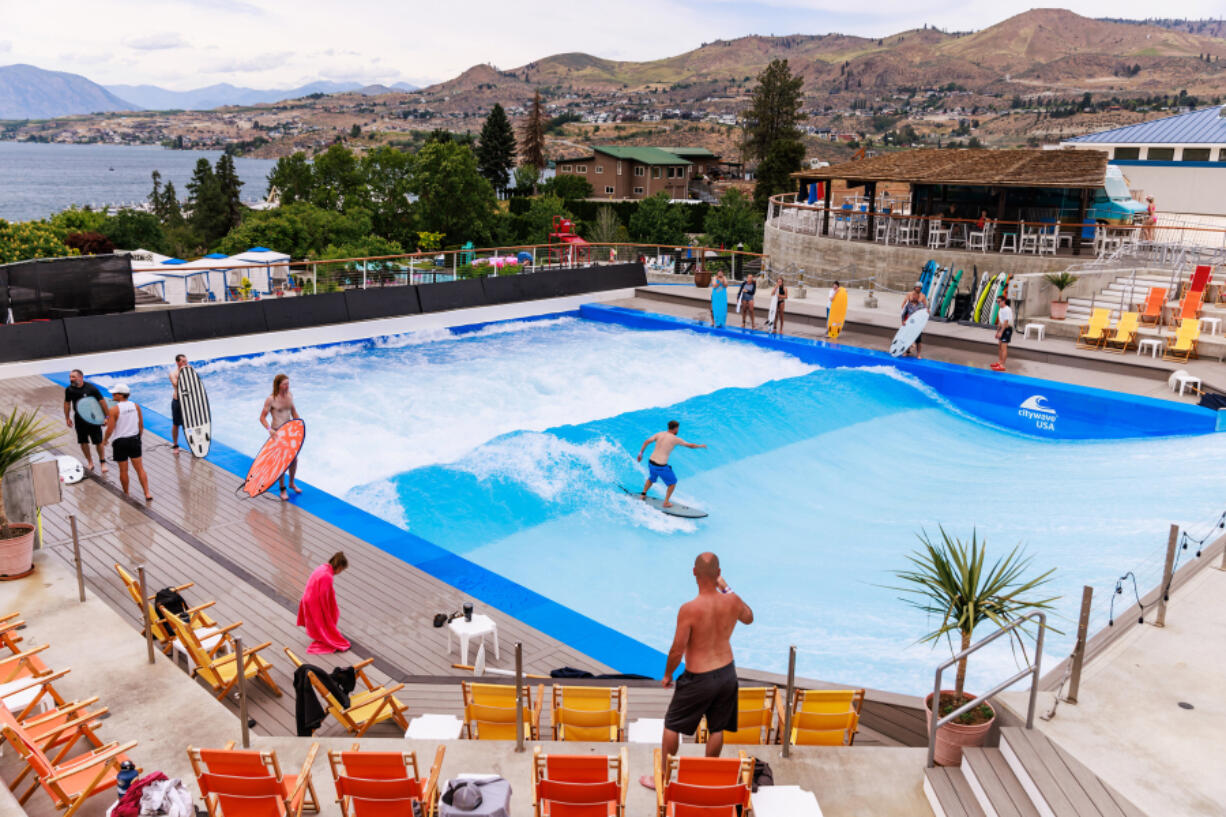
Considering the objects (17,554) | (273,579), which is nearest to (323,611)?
(273,579)

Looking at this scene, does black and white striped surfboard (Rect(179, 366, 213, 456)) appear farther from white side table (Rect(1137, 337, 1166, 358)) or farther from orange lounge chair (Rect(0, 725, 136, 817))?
white side table (Rect(1137, 337, 1166, 358))

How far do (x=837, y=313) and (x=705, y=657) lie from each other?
51.7 feet

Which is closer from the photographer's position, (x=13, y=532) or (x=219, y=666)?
(x=219, y=666)

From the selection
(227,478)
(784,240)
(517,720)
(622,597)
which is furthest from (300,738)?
(784,240)

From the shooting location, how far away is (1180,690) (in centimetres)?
580

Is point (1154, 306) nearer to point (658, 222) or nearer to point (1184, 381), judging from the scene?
point (1184, 381)

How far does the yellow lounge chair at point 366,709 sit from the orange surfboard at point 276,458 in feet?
16.0

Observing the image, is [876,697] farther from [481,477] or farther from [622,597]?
[481,477]

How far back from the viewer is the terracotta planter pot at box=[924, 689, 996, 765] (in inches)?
203

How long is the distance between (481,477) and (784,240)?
19.1 m

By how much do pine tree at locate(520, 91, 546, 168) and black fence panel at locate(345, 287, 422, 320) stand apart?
78258 millimetres

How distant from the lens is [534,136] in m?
95.8

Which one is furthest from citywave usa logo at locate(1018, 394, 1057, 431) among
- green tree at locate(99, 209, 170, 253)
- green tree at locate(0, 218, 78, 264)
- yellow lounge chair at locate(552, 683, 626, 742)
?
green tree at locate(99, 209, 170, 253)

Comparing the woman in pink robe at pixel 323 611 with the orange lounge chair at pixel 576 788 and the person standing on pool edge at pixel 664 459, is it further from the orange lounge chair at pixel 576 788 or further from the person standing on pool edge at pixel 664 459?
the person standing on pool edge at pixel 664 459
